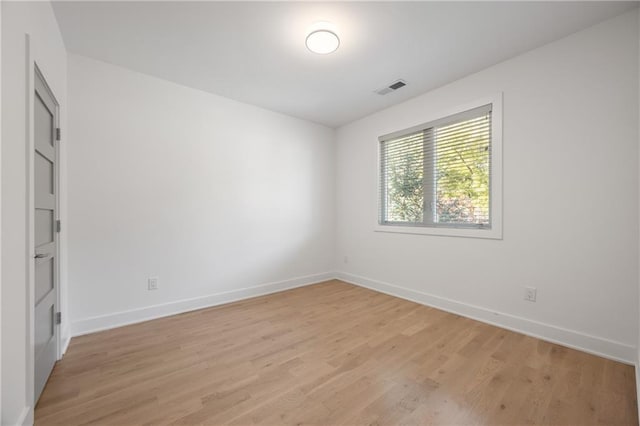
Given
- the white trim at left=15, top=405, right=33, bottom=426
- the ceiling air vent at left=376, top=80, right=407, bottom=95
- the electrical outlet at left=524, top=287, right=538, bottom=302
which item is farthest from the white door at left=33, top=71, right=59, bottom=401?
the electrical outlet at left=524, top=287, right=538, bottom=302

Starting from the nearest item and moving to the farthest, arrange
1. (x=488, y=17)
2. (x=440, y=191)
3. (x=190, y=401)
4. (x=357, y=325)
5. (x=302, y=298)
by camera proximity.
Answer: (x=190, y=401) → (x=488, y=17) → (x=357, y=325) → (x=440, y=191) → (x=302, y=298)

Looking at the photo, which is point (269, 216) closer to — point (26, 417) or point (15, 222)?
point (15, 222)

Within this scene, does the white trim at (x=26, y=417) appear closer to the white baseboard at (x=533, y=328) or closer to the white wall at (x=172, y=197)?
the white wall at (x=172, y=197)

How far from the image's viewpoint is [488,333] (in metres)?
2.49

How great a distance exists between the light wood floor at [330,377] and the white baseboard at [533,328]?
0.10 m

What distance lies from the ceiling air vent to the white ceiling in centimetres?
8

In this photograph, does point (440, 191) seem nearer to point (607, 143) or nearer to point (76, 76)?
point (607, 143)

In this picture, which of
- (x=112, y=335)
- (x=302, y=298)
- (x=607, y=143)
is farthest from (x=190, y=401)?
(x=607, y=143)

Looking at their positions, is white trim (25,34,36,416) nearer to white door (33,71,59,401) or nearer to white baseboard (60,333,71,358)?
white door (33,71,59,401)

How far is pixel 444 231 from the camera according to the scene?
3137 mm

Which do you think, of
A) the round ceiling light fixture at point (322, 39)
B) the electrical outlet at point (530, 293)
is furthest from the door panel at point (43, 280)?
the electrical outlet at point (530, 293)

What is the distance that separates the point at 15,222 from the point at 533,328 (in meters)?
3.71

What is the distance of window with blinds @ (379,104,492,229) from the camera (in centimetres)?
286

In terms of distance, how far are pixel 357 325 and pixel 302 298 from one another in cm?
106
